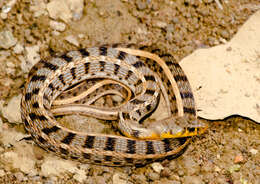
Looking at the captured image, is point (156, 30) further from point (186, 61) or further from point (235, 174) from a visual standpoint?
point (235, 174)

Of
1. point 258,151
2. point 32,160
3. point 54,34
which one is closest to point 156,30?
point 54,34

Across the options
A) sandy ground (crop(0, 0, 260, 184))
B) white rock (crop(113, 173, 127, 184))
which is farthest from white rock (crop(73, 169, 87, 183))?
white rock (crop(113, 173, 127, 184))

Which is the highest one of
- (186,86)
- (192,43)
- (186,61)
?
(192,43)

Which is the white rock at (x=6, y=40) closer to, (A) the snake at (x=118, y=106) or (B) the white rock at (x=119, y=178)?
(A) the snake at (x=118, y=106)

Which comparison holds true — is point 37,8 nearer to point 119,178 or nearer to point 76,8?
point 76,8

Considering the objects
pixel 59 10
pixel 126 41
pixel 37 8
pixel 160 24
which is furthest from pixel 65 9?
pixel 160 24

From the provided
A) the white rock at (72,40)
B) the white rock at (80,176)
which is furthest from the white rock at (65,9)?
the white rock at (80,176)
